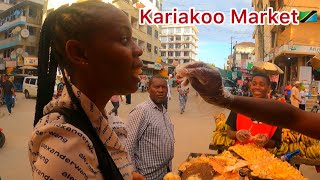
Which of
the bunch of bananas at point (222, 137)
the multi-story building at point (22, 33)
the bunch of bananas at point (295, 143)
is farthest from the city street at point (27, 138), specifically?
the multi-story building at point (22, 33)

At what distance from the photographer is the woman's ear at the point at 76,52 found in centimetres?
101

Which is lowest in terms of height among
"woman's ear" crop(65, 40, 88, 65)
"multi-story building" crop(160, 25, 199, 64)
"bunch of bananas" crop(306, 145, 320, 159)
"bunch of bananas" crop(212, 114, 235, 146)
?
"bunch of bananas" crop(306, 145, 320, 159)

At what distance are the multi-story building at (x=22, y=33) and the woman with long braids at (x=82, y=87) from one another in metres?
33.4

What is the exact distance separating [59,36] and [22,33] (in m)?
34.2

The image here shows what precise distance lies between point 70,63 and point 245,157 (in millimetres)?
2386

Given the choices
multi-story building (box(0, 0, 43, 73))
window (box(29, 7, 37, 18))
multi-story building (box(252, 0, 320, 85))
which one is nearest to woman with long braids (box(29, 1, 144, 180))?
multi-story building (box(252, 0, 320, 85))

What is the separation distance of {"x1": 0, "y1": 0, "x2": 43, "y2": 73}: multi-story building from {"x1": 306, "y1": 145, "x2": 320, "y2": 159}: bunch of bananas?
3182 centimetres

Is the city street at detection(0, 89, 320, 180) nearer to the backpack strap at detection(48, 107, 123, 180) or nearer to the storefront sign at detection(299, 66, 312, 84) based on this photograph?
the backpack strap at detection(48, 107, 123, 180)

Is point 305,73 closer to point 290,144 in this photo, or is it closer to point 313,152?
point 290,144

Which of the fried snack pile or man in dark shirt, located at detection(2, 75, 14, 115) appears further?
man in dark shirt, located at detection(2, 75, 14, 115)

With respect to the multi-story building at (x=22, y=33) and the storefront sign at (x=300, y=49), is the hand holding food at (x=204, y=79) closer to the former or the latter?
the storefront sign at (x=300, y=49)

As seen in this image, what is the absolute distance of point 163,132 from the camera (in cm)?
319

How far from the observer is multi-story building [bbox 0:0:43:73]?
1271 inches

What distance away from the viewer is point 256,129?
363 centimetres
